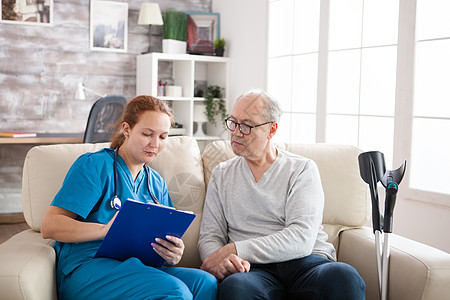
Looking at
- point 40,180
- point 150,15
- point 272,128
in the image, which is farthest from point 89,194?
point 150,15

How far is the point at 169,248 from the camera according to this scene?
5.84 feet

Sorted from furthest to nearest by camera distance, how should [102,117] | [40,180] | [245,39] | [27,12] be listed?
1. [245,39]
2. [27,12]
3. [102,117]
4. [40,180]

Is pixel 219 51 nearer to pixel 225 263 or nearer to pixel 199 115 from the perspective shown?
pixel 199 115

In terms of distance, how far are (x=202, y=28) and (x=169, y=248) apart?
375cm

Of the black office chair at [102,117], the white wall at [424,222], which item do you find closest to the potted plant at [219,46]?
the black office chair at [102,117]

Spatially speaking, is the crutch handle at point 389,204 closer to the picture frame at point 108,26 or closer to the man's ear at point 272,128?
the man's ear at point 272,128

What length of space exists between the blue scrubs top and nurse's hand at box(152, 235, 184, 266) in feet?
0.72

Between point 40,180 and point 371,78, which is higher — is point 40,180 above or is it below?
below

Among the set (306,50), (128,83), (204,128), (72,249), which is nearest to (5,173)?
(128,83)

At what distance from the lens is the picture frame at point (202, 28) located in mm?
5156

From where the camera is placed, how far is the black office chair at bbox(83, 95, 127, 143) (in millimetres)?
3807

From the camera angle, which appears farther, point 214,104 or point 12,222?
point 214,104

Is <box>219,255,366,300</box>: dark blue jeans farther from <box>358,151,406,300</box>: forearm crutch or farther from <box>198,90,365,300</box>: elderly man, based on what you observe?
<box>358,151,406,300</box>: forearm crutch

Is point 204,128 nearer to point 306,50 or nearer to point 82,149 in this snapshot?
point 306,50
